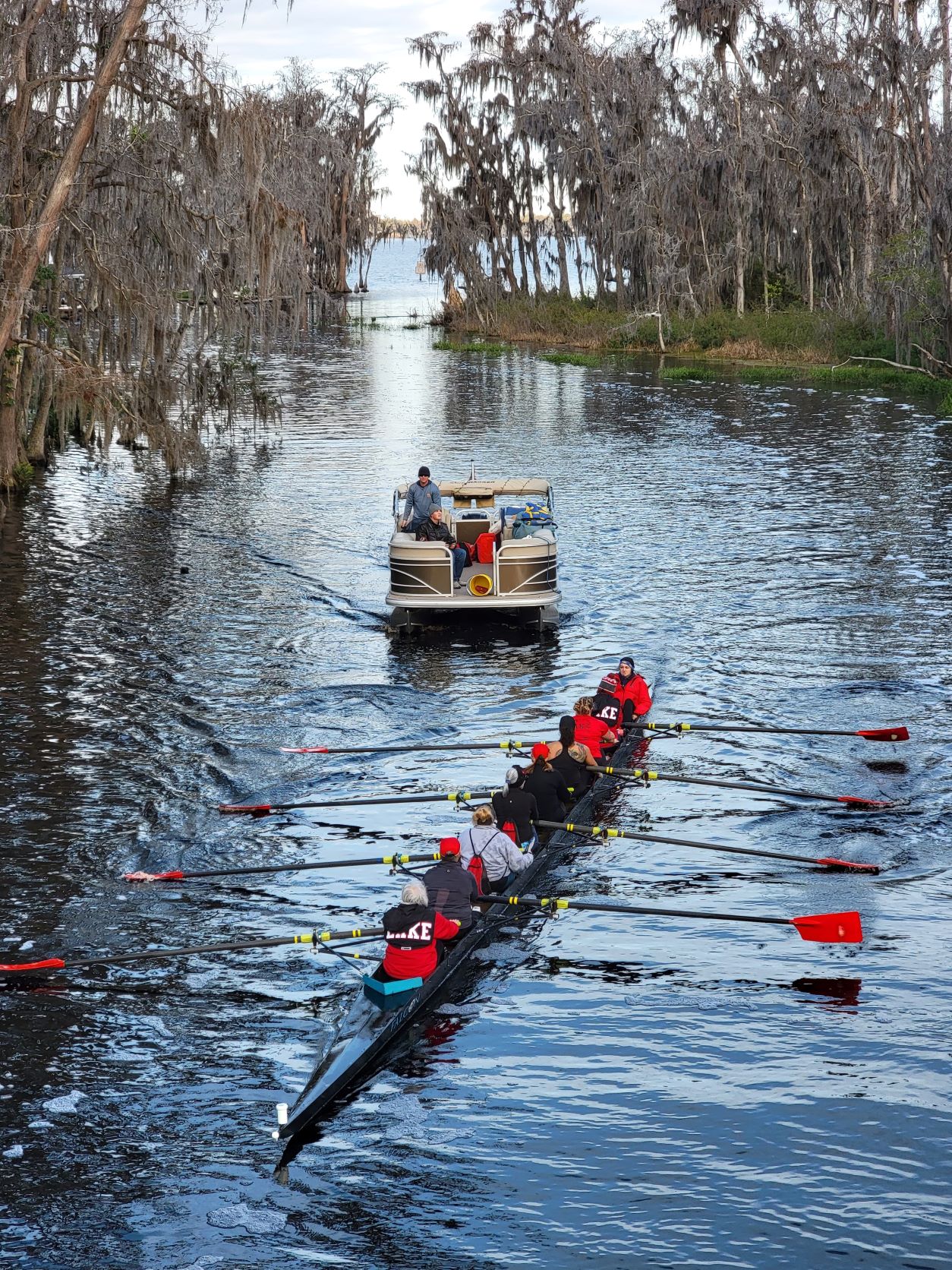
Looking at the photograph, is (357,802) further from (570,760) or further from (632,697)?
(632,697)

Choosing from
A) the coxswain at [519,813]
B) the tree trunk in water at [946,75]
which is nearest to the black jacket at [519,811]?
the coxswain at [519,813]

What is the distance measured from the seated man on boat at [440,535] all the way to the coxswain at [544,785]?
28.0ft

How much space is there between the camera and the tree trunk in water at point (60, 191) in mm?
26516

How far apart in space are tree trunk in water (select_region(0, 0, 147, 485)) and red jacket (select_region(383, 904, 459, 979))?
60.2 feet

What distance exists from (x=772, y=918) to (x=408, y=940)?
366cm

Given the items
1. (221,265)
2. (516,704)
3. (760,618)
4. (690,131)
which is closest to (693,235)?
(690,131)

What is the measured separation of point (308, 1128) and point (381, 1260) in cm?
124

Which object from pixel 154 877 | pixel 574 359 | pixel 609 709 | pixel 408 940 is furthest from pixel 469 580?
pixel 574 359

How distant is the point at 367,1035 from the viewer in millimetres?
11164

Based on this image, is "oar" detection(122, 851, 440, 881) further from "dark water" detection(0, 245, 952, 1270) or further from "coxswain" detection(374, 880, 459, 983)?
"coxswain" detection(374, 880, 459, 983)

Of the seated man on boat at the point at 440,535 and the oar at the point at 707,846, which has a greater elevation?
the seated man on boat at the point at 440,535

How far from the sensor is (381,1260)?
30.3 ft

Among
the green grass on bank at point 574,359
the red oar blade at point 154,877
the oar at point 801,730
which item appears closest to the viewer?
the red oar blade at point 154,877

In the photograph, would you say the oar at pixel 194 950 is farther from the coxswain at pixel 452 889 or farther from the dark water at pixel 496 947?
the coxswain at pixel 452 889
